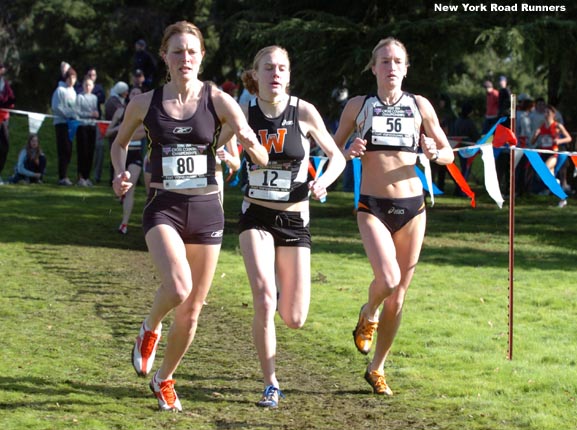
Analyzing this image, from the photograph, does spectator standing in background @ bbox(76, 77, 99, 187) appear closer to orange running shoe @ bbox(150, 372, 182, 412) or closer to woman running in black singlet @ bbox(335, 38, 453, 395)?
woman running in black singlet @ bbox(335, 38, 453, 395)

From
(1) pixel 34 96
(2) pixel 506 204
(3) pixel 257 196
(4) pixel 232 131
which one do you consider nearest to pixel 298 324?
(3) pixel 257 196

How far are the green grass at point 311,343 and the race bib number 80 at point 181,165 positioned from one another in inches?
53.2

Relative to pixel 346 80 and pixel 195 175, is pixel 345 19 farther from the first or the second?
pixel 195 175

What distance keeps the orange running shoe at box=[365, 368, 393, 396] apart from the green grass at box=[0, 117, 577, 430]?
0.33ft

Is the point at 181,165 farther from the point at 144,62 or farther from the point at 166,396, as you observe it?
the point at 144,62

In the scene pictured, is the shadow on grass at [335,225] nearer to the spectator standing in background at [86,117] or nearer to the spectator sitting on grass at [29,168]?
the spectator sitting on grass at [29,168]

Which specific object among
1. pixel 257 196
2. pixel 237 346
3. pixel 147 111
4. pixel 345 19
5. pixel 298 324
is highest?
pixel 345 19

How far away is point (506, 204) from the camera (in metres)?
21.3

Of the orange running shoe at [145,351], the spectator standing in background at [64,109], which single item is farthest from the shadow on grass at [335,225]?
the orange running shoe at [145,351]

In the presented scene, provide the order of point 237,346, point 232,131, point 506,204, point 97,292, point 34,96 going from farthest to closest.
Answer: point 34,96
point 506,204
point 97,292
point 237,346
point 232,131

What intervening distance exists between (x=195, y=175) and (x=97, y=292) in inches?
209

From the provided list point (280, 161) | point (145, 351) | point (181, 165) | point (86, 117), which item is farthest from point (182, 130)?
point (86, 117)

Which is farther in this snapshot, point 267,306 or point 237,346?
point 237,346

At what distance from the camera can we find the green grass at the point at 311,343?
256 inches
